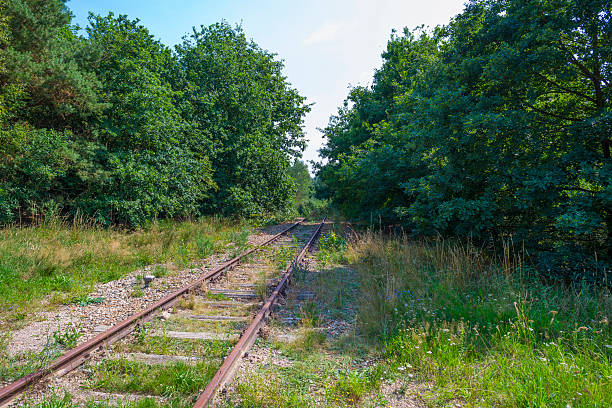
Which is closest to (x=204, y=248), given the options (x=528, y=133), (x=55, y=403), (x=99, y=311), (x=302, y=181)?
(x=99, y=311)

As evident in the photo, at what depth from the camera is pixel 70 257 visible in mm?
7586

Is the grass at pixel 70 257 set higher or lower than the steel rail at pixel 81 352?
higher

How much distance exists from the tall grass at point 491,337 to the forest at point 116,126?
1123cm

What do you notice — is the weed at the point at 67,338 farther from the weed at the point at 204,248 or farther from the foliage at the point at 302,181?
the foliage at the point at 302,181

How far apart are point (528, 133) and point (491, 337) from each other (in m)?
5.13

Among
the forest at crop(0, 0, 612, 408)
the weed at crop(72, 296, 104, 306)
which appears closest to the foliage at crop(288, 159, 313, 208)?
the forest at crop(0, 0, 612, 408)

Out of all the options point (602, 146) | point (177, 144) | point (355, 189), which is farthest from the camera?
point (177, 144)

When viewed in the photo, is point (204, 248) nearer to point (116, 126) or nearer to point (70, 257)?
point (70, 257)

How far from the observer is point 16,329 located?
14.8 ft

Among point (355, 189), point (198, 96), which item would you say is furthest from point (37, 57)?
point (355, 189)

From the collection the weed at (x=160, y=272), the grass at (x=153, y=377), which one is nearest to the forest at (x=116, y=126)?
the weed at (x=160, y=272)

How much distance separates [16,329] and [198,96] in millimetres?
16507

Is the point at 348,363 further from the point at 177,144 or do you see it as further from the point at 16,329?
the point at 177,144

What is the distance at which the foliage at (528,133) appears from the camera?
238 inches
